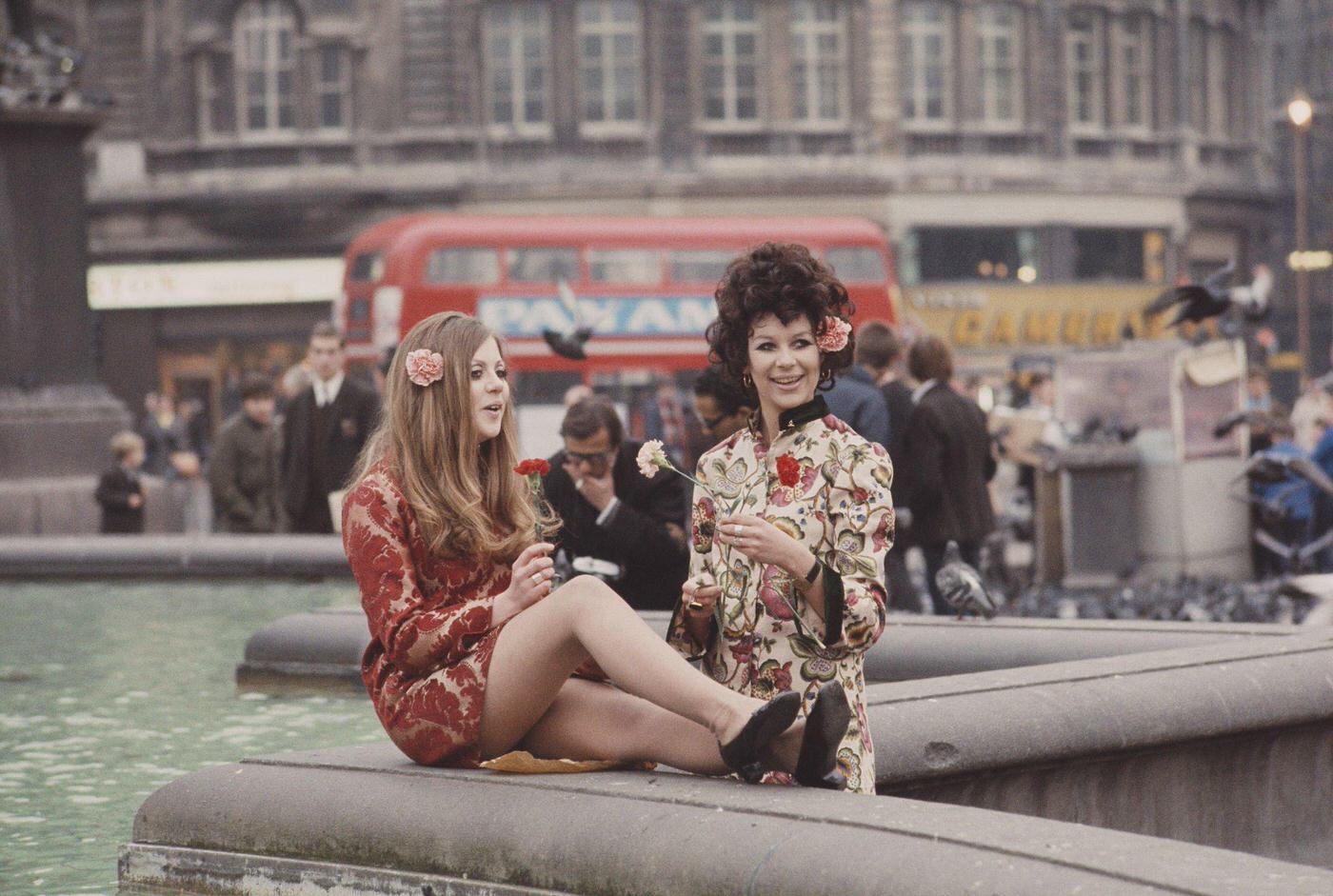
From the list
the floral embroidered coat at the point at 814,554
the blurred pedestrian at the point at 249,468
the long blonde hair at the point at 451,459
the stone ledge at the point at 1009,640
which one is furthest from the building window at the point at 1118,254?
the floral embroidered coat at the point at 814,554

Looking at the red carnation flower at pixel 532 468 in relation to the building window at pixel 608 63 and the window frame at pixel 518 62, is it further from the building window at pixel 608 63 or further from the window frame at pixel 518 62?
the building window at pixel 608 63

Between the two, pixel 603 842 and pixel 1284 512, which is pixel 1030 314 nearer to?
pixel 1284 512

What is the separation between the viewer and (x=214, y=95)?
38.2 metres

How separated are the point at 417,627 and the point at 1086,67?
37.3 meters

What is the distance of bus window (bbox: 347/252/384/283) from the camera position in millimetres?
28766

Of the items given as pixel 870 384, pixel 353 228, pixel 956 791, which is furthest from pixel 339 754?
pixel 353 228

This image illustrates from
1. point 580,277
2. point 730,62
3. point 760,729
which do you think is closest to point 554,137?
point 730,62

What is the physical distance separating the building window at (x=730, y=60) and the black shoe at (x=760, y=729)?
3402cm

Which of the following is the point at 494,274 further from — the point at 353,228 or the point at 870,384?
the point at 870,384

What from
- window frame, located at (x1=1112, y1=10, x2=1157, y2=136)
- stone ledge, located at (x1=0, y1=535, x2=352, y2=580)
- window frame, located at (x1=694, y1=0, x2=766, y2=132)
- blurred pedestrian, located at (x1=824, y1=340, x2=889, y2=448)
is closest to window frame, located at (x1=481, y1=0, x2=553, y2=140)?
window frame, located at (x1=694, y1=0, x2=766, y2=132)

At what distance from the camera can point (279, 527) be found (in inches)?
533

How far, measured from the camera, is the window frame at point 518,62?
37.8m

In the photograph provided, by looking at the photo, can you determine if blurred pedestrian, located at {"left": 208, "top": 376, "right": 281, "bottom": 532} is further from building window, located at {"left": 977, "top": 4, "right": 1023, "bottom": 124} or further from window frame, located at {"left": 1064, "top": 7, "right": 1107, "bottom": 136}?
window frame, located at {"left": 1064, "top": 7, "right": 1107, "bottom": 136}

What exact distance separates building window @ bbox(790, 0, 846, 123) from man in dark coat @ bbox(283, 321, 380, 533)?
2680cm
